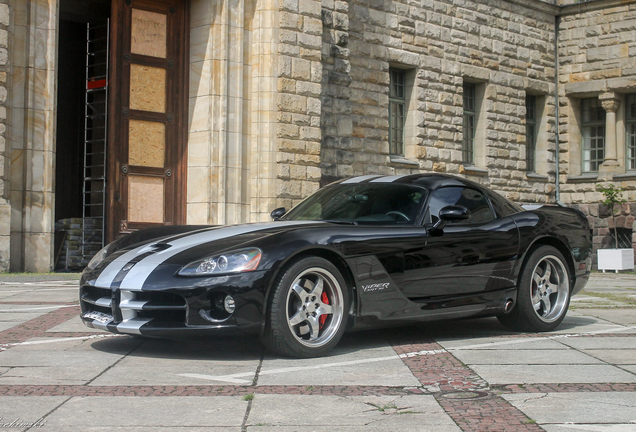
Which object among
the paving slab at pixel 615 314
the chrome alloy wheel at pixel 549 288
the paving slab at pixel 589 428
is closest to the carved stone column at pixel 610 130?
the paving slab at pixel 615 314

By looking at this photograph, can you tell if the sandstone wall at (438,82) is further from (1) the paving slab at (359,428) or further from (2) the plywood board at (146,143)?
(1) the paving slab at (359,428)

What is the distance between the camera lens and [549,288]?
739 cm

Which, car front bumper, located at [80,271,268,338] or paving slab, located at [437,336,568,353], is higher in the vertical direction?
car front bumper, located at [80,271,268,338]

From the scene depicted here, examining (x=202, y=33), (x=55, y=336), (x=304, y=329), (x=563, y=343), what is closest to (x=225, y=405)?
(x=304, y=329)

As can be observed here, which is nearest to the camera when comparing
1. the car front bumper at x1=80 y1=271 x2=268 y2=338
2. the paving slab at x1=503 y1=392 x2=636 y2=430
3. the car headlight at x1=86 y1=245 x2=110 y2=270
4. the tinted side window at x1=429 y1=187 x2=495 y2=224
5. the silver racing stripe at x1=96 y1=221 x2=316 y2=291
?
the paving slab at x1=503 y1=392 x2=636 y2=430

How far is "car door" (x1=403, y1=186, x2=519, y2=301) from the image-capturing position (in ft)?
20.5

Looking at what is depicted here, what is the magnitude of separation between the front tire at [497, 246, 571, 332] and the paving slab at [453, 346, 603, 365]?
105 cm

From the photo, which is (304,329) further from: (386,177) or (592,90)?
(592,90)

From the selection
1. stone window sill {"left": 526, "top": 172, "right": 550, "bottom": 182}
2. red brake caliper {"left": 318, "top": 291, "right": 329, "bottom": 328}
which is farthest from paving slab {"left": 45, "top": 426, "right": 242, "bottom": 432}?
stone window sill {"left": 526, "top": 172, "right": 550, "bottom": 182}

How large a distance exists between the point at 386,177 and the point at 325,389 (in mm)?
2979

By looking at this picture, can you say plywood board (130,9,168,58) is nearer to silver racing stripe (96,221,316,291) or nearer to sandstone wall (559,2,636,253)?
silver racing stripe (96,221,316,291)

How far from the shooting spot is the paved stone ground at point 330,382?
3785 millimetres

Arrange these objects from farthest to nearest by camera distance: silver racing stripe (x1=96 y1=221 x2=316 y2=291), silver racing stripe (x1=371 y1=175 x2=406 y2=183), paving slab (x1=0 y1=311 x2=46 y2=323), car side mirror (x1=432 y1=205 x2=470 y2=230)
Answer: paving slab (x1=0 y1=311 x2=46 y2=323), silver racing stripe (x1=371 y1=175 x2=406 y2=183), car side mirror (x1=432 y1=205 x2=470 y2=230), silver racing stripe (x1=96 y1=221 x2=316 y2=291)

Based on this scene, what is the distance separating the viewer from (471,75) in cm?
2186
